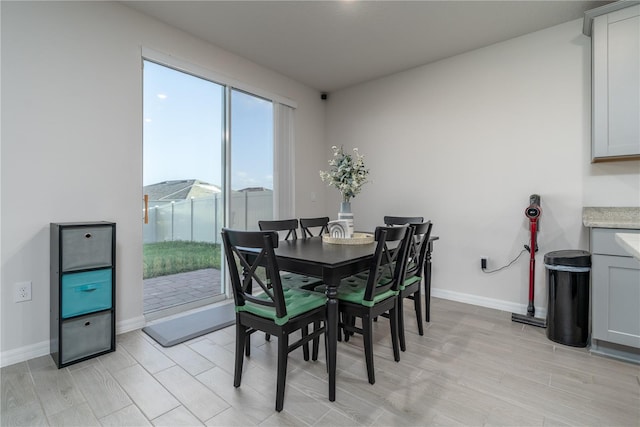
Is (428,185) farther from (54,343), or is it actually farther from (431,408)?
(54,343)

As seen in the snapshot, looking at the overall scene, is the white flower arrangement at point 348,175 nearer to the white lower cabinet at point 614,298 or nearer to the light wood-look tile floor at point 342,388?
the light wood-look tile floor at point 342,388

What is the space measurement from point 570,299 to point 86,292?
370 cm

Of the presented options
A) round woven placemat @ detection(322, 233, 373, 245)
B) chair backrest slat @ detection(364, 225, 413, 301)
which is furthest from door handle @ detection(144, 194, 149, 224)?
chair backrest slat @ detection(364, 225, 413, 301)

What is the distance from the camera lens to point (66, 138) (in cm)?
235

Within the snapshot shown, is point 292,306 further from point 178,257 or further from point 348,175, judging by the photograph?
point 178,257

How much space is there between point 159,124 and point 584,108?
4034 mm

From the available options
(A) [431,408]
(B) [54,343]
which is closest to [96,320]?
(B) [54,343]

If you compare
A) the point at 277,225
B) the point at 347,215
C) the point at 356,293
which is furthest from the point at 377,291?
the point at 277,225

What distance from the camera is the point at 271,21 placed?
9.34 ft

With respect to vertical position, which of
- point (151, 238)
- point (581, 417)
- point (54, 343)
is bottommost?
point (581, 417)

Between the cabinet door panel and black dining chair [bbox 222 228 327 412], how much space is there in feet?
6.88

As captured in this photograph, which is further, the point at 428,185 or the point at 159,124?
the point at 428,185

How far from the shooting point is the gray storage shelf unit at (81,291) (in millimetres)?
2072

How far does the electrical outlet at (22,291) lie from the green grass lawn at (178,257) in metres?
0.85
